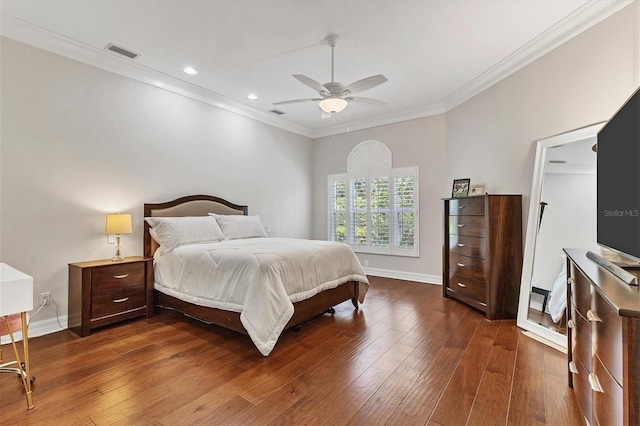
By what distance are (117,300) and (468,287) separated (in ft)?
13.1

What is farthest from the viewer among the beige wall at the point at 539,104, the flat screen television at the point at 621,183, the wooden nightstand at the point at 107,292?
the wooden nightstand at the point at 107,292

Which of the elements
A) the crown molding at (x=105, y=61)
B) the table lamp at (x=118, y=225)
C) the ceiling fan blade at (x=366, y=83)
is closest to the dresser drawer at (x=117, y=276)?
the table lamp at (x=118, y=225)

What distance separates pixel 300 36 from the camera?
3.04 metres

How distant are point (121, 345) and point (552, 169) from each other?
4394 millimetres

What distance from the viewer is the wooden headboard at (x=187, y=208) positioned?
3764 millimetres

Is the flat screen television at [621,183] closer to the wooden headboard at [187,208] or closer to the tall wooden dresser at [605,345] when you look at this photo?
the tall wooden dresser at [605,345]

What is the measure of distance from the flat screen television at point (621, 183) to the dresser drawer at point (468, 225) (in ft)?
5.07

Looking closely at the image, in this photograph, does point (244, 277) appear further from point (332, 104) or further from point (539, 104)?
point (539, 104)

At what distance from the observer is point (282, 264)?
273cm

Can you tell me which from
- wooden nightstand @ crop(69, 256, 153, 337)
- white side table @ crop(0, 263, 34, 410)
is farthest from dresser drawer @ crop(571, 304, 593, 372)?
wooden nightstand @ crop(69, 256, 153, 337)

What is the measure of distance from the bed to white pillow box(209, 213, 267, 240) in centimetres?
2

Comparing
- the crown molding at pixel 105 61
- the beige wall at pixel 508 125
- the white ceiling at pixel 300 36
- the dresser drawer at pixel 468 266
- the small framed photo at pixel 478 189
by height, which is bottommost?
the dresser drawer at pixel 468 266

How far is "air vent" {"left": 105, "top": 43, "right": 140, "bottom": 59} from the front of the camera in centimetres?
323

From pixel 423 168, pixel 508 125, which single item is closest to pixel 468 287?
pixel 508 125
